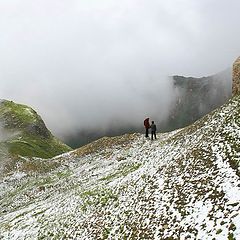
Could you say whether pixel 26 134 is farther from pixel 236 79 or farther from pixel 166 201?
pixel 166 201

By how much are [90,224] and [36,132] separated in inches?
5779

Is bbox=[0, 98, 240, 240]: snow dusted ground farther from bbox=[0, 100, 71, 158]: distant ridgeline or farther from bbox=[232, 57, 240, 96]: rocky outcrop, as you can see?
bbox=[0, 100, 71, 158]: distant ridgeline

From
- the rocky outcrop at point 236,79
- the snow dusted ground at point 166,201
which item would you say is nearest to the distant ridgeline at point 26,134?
the snow dusted ground at point 166,201

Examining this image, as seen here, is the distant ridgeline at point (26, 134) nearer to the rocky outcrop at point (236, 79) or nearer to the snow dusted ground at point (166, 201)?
the snow dusted ground at point (166, 201)

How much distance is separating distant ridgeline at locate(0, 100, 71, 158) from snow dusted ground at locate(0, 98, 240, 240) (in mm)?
88909

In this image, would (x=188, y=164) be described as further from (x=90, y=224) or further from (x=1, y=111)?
(x=1, y=111)

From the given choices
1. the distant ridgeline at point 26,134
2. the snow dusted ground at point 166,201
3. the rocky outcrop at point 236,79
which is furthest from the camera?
the distant ridgeline at point 26,134

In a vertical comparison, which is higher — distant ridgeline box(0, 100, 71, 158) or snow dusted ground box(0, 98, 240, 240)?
distant ridgeline box(0, 100, 71, 158)

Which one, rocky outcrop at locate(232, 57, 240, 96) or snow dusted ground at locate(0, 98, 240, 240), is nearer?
snow dusted ground at locate(0, 98, 240, 240)

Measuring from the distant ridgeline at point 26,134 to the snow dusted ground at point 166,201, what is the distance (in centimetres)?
8891

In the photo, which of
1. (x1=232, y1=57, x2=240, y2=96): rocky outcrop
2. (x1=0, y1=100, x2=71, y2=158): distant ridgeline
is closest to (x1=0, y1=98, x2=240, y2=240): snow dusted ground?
(x1=232, y1=57, x2=240, y2=96): rocky outcrop

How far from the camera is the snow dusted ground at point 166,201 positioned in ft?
79.0

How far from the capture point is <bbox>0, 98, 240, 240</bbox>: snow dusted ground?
24.1 meters

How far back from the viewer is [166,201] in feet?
95.5
